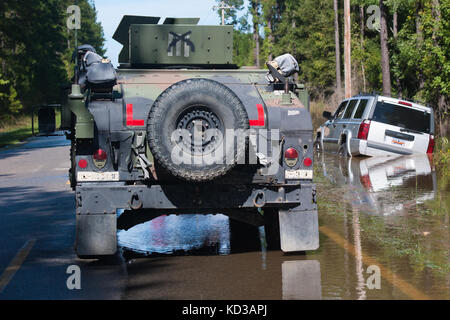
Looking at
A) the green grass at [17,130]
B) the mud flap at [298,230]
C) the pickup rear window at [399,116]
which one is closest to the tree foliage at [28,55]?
the green grass at [17,130]

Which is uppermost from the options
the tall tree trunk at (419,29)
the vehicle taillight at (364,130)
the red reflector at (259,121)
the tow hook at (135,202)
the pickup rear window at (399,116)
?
the tall tree trunk at (419,29)

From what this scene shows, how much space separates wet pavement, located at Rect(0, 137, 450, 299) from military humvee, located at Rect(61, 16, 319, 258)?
483mm

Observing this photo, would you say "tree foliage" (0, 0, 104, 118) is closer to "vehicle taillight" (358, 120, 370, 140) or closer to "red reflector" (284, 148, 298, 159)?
"vehicle taillight" (358, 120, 370, 140)

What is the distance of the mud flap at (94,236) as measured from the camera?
8594 mm

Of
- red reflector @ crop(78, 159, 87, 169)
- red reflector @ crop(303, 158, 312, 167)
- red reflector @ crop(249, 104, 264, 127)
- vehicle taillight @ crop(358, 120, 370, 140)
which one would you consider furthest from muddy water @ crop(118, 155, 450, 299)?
vehicle taillight @ crop(358, 120, 370, 140)

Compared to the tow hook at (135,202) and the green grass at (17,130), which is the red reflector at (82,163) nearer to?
the tow hook at (135,202)

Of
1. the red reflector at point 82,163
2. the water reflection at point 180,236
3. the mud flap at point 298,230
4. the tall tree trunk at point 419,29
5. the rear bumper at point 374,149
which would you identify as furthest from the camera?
the tall tree trunk at point 419,29

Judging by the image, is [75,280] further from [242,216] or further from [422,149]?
[422,149]

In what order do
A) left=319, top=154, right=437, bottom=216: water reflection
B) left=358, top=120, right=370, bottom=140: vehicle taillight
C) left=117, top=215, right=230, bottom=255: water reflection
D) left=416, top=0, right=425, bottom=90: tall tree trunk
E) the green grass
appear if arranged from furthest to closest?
the green grass → left=416, top=0, right=425, bottom=90: tall tree trunk → left=358, top=120, right=370, bottom=140: vehicle taillight → left=319, top=154, right=437, bottom=216: water reflection → left=117, top=215, right=230, bottom=255: water reflection

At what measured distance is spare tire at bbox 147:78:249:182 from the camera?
8156mm

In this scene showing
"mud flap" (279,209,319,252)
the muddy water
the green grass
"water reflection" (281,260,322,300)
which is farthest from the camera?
the green grass

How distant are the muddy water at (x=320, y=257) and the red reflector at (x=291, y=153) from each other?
1.12m
